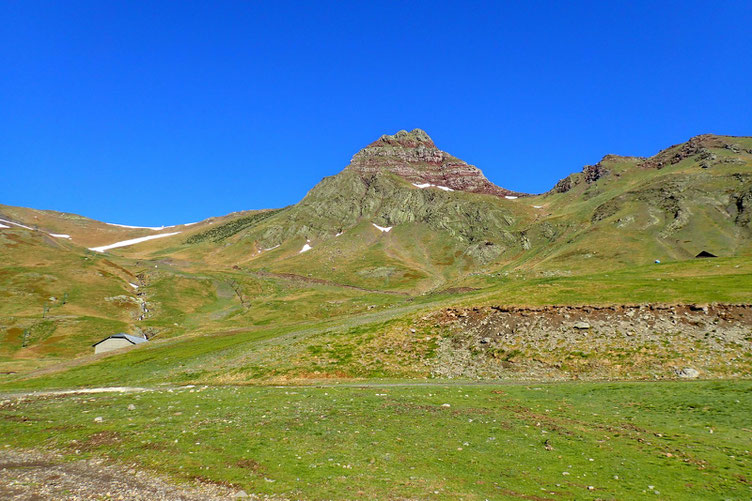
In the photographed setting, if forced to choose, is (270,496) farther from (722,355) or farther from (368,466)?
(722,355)

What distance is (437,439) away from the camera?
67.8 ft

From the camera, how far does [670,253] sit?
15750 centimetres

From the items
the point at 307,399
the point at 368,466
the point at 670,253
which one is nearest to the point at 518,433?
the point at 368,466

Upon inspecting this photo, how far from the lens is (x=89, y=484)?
15719 mm

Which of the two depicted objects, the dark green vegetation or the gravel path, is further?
the dark green vegetation

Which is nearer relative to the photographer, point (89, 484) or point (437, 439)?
point (89, 484)

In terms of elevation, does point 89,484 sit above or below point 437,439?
above

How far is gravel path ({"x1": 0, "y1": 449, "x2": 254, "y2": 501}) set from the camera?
14.6 m

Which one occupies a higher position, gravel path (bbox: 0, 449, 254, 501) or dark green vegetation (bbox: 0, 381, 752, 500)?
gravel path (bbox: 0, 449, 254, 501)

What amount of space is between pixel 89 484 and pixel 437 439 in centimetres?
1604

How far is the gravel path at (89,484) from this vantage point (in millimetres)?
14617

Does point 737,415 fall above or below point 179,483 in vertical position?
below

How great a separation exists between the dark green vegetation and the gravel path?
891 mm

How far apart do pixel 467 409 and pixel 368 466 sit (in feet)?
39.5
